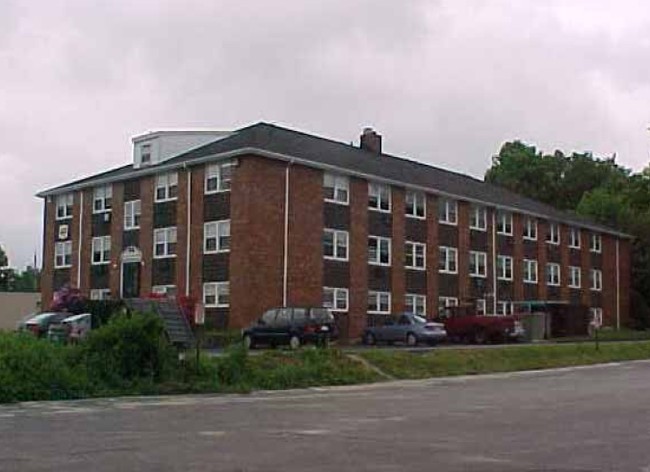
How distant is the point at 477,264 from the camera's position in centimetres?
5834

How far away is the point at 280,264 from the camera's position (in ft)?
153

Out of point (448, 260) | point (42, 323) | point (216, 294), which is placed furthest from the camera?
point (448, 260)

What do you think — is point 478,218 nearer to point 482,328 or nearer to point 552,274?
point 552,274

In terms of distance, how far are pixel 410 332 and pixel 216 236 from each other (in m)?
9.43

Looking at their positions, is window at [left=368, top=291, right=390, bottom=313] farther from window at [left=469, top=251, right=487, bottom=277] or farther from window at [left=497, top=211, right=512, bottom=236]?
window at [left=497, top=211, right=512, bottom=236]

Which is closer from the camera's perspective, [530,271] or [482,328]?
[482,328]

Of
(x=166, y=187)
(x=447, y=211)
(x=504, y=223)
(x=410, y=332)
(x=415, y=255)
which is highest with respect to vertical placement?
(x=166, y=187)

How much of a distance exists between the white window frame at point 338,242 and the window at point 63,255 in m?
14.9

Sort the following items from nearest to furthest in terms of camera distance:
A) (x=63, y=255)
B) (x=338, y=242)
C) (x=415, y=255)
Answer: (x=338, y=242) → (x=415, y=255) → (x=63, y=255)

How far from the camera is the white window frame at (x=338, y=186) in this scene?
4978 centimetres

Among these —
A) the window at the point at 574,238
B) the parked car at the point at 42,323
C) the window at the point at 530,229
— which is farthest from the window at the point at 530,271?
the parked car at the point at 42,323

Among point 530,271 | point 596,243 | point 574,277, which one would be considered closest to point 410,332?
point 530,271

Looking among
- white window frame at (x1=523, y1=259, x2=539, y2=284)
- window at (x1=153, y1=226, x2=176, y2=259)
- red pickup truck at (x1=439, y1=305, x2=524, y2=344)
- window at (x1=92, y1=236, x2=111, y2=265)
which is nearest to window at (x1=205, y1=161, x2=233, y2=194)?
window at (x1=153, y1=226, x2=176, y2=259)

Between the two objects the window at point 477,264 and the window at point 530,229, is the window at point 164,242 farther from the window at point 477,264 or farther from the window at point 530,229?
the window at point 530,229
